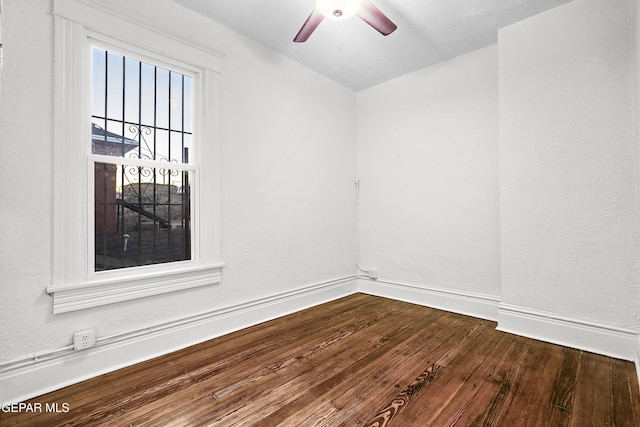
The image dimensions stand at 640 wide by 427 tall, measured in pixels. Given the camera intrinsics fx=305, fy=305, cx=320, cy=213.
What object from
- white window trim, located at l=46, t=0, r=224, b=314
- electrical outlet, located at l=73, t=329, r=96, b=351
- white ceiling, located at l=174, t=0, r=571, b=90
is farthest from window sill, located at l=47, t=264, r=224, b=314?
white ceiling, located at l=174, t=0, r=571, b=90

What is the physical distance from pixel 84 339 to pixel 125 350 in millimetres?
276

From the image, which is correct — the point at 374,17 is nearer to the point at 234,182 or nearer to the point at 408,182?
the point at 234,182

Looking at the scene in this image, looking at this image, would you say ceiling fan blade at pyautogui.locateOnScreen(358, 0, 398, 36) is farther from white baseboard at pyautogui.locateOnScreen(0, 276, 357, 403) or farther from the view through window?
white baseboard at pyautogui.locateOnScreen(0, 276, 357, 403)

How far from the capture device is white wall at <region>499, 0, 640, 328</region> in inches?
86.0

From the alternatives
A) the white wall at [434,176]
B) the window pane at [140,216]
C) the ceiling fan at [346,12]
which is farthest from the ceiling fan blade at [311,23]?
the white wall at [434,176]

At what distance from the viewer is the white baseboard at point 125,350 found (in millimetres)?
1704

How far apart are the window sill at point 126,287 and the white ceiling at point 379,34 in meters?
2.08

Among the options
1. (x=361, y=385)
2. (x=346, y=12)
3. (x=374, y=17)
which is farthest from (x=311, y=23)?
(x=361, y=385)

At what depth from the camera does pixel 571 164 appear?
2.36 m

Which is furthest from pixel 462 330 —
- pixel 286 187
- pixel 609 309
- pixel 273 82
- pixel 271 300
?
pixel 273 82

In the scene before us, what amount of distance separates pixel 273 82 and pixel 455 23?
1.71 meters

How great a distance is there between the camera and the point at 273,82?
3037 millimetres

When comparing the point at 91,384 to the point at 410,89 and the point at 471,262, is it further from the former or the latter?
the point at 410,89

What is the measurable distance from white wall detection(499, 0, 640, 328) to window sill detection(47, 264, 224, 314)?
102 inches
